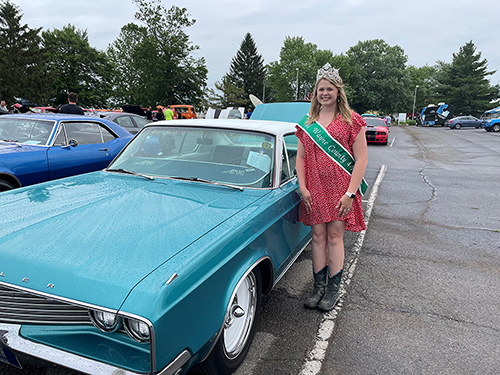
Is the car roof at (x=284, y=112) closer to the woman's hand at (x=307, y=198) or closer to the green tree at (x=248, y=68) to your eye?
the woman's hand at (x=307, y=198)

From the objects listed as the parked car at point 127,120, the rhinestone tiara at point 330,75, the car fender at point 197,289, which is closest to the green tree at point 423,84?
the parked car at point 127,120

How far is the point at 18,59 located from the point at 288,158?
4422 centimetres

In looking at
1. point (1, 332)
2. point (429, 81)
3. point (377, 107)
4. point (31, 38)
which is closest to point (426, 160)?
point (1, 332)

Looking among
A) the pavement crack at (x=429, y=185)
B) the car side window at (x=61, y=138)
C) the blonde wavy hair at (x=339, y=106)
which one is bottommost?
the pavement crack at (x=429, y=185)

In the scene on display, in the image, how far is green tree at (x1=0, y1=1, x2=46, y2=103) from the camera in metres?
36.6

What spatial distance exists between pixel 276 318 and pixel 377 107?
6544 cm

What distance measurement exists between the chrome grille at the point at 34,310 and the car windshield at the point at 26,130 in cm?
425

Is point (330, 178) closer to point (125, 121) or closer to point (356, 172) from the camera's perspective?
point (356, 172)

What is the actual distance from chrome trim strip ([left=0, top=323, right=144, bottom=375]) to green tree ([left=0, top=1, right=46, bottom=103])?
43114 mm

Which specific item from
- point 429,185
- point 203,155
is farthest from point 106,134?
point 429,185

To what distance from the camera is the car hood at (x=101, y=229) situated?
1603mm

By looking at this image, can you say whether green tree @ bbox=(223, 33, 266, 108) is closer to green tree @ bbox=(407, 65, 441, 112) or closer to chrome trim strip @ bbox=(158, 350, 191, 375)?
green tree @ bbox=(407, 65, 441, 112)

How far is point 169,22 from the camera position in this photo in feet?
145

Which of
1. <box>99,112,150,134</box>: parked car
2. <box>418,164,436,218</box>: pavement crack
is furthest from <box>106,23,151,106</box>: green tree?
<box>418,164,436,218</box>: pavement crack
